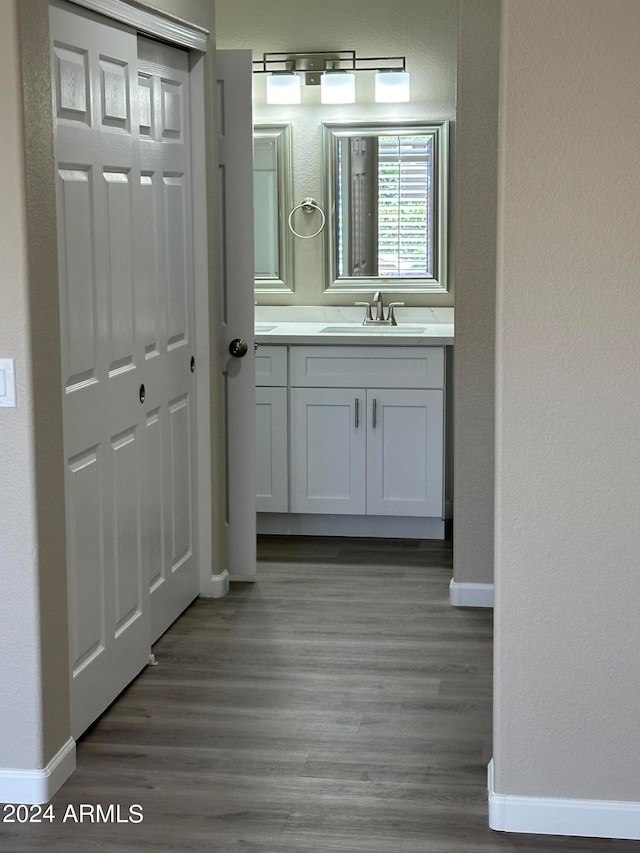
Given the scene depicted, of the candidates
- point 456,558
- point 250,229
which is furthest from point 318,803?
point 250,229

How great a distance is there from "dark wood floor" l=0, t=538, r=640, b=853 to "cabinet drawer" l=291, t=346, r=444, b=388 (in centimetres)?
94

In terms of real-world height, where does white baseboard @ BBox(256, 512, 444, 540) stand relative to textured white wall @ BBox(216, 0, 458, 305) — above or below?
below

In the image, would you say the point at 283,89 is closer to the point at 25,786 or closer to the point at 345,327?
the point at 345,327

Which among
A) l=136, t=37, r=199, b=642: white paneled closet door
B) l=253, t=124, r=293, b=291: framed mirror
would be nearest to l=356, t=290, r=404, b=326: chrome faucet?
l=253, t=124, r=293, b=291: framed mirror

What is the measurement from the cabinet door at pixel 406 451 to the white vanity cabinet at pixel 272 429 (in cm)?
39

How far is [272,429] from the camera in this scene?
16.5 feet

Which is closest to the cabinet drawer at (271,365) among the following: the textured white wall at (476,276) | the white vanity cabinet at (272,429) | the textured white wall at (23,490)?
the white vanity cabinet at (272,429)

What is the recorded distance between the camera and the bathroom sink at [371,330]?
5055mm

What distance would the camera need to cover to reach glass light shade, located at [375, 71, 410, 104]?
5.26 metres

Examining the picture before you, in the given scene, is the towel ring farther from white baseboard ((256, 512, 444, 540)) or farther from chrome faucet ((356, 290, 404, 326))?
white baseboard ((256, 512, 444, 540))

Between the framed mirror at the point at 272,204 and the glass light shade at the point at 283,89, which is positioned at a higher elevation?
the glass light shade at the point at 283,89

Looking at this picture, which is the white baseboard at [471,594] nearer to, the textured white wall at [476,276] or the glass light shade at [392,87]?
the textured white wall at [476,276]

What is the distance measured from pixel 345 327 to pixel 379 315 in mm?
176

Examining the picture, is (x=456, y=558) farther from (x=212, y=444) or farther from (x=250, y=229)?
(x=250, y=229)
